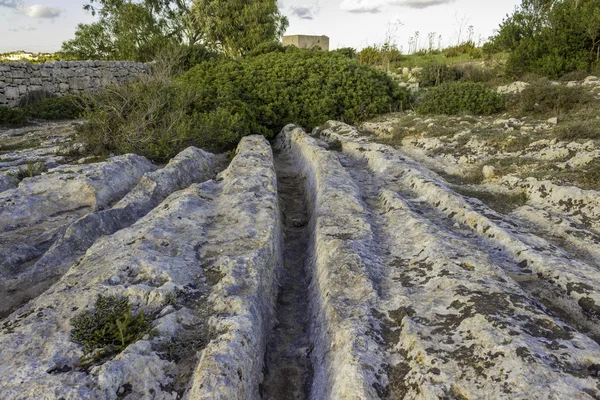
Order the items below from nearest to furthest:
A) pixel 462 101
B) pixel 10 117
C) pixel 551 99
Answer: pixel 551 99, pixel 462 101, pixel 10 117

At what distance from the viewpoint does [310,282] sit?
5.66m

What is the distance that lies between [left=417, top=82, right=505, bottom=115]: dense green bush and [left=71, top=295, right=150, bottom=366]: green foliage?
14245mm

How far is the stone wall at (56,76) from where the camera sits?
19.9 m

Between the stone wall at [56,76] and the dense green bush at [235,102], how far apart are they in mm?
7007

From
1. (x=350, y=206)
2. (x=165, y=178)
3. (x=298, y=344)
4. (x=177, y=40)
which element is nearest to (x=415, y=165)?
(x=350, y=206)

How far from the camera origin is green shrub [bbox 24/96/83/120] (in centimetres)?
1756

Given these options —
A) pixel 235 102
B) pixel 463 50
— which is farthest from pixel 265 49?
pixel 463 50

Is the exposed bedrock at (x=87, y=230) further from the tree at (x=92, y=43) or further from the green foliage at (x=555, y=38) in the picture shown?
the tree at (x=92, y=43)

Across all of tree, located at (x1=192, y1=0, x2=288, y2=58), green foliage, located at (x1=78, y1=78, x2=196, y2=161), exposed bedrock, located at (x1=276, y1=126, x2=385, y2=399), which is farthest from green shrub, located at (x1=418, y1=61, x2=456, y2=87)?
exposed bedrock, located at (x1=276, y1=126, x2=385, y2=399)

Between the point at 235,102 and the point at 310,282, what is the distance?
10.1 m

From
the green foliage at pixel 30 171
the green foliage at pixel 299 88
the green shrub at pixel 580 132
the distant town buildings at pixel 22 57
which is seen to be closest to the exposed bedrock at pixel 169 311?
the green foliage at pixel 30 171

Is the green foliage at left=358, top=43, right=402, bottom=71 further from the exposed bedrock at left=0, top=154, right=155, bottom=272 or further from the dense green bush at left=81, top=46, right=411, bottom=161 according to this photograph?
the exposed bedrock at left=0, top=154, right=155, bottom=272

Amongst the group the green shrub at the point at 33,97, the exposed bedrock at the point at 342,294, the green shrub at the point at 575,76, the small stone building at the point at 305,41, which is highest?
the small stone building at the point at 305,41

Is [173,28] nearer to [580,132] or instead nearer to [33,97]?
[33,97]
